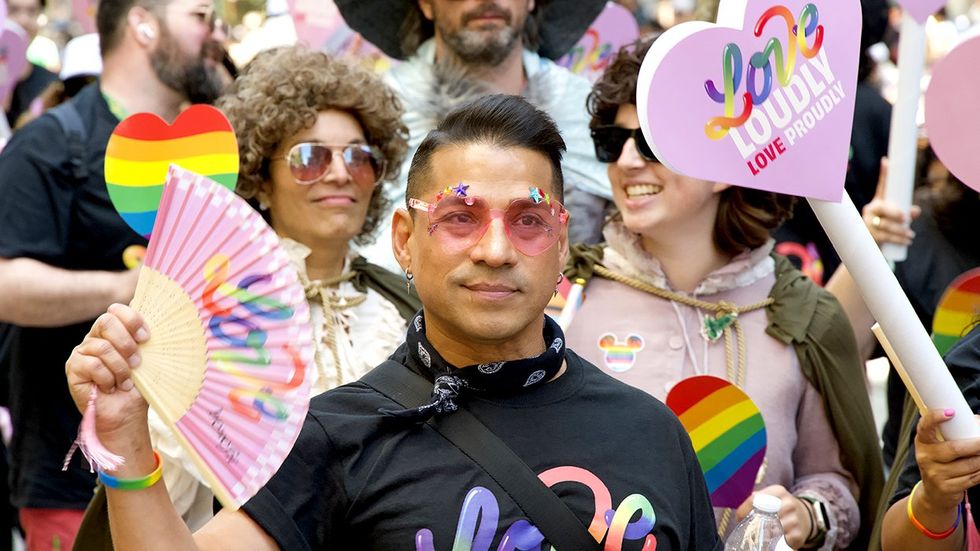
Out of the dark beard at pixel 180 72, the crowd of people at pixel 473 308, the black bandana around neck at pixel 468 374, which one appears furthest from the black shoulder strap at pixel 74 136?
the black bandana around neck at pixel 468 374

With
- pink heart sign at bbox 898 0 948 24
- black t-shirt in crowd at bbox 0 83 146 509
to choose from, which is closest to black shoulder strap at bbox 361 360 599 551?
black t-shirt in crowd at bbox 0 83 146 509

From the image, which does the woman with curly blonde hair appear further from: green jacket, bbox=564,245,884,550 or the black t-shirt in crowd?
Answer: green jacket, bbox=564,245,884,550

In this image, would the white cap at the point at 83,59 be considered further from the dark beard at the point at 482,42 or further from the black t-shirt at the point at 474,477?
the black t-shirt at the point at 474,477

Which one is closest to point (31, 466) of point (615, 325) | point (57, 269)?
point (57, 269)

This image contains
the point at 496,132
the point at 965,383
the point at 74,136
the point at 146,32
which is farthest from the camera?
the point at 146,32

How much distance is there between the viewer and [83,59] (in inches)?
213

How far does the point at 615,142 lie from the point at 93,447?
195 cm

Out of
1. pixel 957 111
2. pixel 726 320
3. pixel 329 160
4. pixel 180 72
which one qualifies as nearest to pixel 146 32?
pixel 180 72

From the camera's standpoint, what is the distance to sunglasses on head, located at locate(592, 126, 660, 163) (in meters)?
3.56

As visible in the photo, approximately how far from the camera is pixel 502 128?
8.31ft

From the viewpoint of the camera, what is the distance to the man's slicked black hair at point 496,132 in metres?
2.53

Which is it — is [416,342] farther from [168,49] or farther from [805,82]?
[168,49]

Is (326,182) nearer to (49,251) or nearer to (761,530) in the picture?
(49,251)

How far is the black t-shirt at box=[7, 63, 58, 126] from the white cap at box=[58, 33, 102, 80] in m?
1.52
